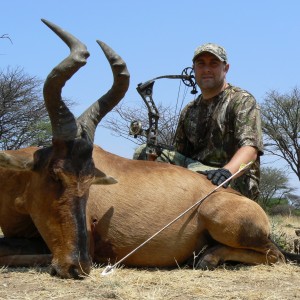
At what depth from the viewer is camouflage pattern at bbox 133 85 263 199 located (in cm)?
809

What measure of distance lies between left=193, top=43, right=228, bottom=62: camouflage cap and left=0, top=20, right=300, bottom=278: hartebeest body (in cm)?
194

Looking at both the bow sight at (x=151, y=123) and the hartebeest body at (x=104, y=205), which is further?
the bow sight at (x=151, y=123)

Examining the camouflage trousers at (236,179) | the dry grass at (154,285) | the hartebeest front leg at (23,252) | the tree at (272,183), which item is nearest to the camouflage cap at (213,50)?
the camouflage trousers at (236,179)

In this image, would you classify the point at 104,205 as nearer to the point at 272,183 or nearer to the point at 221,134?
the point at 221,134

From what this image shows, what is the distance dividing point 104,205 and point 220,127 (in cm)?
Answer: 240

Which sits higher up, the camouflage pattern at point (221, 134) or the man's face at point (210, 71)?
the man's face at point (210, 71)

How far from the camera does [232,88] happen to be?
8664 mm

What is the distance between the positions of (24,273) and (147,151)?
3.17 m

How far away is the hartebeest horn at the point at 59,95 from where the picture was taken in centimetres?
593

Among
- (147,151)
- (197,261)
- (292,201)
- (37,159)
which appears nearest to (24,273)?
(37,159)

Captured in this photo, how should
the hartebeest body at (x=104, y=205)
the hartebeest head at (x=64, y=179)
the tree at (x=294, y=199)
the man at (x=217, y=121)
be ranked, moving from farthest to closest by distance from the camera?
the tree at (x=294, y=199) < the man at (x=217, y=121) < the hartebeest body at (x=104, y=205) < the hartebeest head at (x=64, y=179)

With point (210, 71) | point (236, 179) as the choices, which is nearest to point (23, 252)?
point (236, 179)

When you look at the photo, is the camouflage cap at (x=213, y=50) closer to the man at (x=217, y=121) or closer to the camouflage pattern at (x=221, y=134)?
the man at (x=217, y=121)

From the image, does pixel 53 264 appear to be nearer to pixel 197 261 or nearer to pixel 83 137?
pixel 83 137
